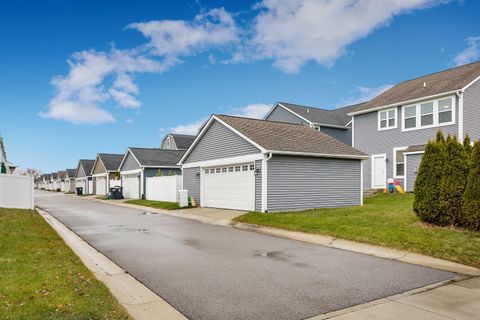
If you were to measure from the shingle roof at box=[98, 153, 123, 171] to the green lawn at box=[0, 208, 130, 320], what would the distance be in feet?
123

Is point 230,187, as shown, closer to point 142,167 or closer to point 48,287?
point 48,287

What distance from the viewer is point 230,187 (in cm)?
2045

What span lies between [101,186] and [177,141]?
37.0 ft

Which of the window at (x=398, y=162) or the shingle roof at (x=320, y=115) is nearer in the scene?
the window at (x=398, y=162)

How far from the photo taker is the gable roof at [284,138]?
59.6 feet

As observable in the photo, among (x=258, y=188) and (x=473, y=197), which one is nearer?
(x=473, y=197)

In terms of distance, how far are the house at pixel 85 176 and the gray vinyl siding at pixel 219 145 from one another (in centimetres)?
3746

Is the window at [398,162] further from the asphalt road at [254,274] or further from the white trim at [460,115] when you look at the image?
the asphalt road at [254,274]

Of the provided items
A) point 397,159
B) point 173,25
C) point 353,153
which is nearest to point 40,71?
point 173,25

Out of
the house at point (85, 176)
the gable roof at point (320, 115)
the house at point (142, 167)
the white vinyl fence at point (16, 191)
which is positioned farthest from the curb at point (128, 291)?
the house at point (85, 176)

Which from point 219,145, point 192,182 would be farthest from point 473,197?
point 192,182

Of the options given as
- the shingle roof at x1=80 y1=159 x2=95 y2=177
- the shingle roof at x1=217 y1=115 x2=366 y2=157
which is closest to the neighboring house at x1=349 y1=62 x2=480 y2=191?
the shingle roof at x1=217 y1=115 x2=366 y2=157

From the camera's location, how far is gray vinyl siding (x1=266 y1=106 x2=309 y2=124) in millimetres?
33412

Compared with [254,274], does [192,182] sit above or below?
above
